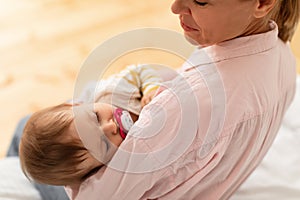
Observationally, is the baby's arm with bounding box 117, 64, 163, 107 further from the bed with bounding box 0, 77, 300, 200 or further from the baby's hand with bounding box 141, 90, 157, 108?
the bed with bounding box 0, 77, 300, 200

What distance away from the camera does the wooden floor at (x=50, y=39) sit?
188cm

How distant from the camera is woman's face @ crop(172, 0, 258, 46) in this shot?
2.65ft

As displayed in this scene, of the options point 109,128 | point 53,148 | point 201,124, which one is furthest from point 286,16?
point 53,148

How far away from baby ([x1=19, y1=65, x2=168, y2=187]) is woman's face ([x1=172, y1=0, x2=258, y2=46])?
0.67ft

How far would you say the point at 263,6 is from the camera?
0.82 meters

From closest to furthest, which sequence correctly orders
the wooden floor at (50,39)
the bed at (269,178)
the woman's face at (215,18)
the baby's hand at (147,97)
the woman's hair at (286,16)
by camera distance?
the woman's face at (215,18)
the woman's hair at (286,16)
the baby's hand at (147,97)
the bed at (269,178)
the wooden floor at (50,39)

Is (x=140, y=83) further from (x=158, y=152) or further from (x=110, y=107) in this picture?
(x=158, y=152)

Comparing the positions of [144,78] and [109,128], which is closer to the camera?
[109,128]

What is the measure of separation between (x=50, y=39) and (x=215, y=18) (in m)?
1.39

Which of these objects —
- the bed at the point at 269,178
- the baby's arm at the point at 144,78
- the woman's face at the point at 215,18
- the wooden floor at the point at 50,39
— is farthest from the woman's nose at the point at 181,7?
the wooden floor at the point at 50,39

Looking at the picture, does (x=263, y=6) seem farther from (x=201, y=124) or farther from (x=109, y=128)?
(x=109, y=128)

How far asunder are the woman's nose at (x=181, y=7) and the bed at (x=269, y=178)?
53 centimetres

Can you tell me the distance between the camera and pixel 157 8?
→ 2.33 meters

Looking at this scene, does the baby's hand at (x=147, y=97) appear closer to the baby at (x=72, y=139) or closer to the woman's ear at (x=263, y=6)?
the baby at (x=72, y=139)
